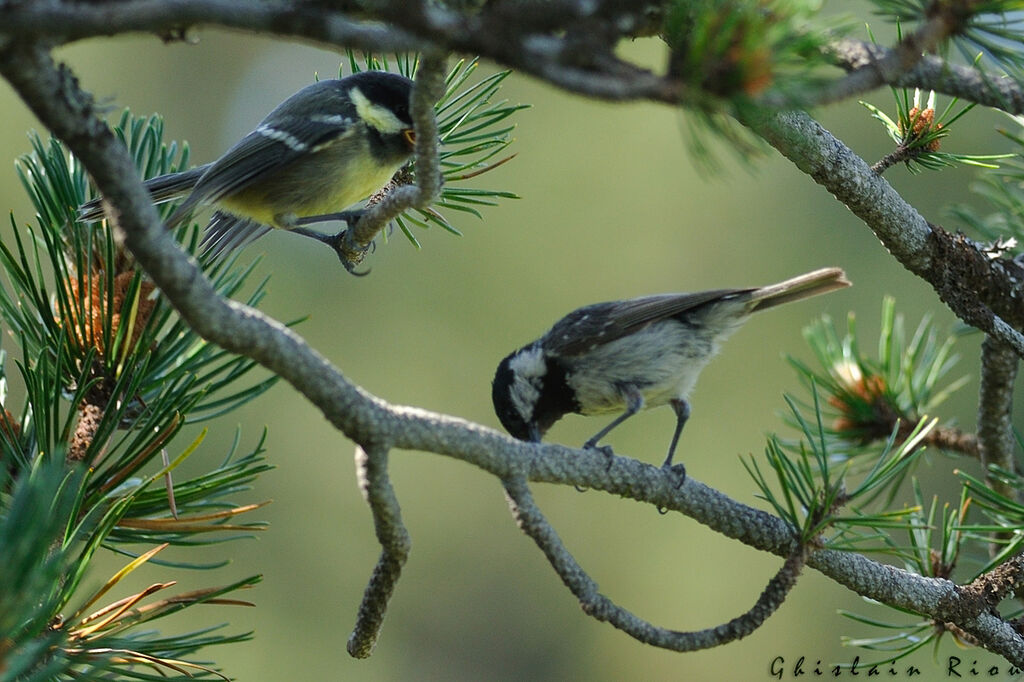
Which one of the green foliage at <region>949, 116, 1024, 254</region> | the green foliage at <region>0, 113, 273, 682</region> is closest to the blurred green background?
the green foliage at <region>949, 116, 1024, 254</region>

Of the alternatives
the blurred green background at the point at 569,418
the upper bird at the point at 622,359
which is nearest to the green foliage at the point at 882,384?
the upper bird at the point at 622,359

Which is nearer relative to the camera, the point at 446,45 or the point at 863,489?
the point at 446,45

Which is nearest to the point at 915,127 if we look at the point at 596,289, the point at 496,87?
the point at 496,87

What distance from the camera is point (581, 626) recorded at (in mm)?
7543

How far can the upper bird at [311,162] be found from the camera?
9.88ft

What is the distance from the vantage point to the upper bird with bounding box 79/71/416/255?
3012mm

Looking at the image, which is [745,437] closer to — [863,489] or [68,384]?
[863,489]

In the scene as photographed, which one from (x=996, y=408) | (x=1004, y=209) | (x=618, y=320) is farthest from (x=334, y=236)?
(x=1004, y=209)

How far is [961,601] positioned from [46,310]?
6.37 feet

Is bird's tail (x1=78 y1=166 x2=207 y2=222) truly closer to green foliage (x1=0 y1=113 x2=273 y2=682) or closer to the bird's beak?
green foliage (x1=0 y1=113 x2=273 y2=682)

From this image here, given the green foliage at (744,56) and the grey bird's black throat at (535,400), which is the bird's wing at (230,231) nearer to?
the grey bird's black throat at (535,400)

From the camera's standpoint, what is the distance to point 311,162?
10.4 ft

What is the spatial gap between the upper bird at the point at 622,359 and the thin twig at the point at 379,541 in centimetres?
177

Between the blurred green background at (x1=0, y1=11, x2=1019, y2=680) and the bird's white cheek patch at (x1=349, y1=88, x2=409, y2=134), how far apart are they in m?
4.04
